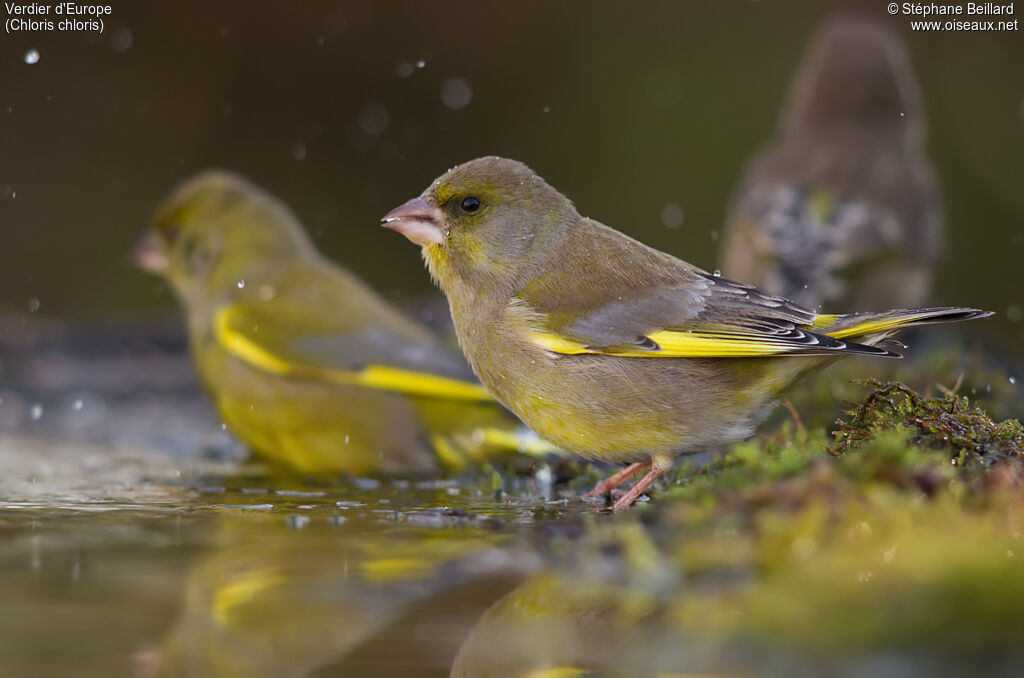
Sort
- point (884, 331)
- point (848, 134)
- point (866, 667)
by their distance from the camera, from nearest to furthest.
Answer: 1. point (866, 667)
2. point (884, 331)
3. point (848, 134)

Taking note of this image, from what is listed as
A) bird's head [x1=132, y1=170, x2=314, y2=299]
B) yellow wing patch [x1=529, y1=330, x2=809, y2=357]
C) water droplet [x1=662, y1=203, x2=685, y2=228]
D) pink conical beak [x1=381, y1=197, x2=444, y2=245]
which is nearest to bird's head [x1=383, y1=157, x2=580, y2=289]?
pink conical beak [x1=381, y1=197, x2=444, y2=245]

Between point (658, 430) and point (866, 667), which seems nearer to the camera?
point (866, 667)

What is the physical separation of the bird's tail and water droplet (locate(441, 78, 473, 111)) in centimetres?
849

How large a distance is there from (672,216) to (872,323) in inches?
306

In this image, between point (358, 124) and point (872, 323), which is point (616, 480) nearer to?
point (872, 323)

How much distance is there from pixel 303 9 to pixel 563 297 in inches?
353

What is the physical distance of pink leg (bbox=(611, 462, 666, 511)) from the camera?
11.4 feet

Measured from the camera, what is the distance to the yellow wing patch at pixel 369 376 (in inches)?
203

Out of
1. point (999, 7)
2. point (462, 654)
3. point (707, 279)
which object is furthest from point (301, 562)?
point (999, 7)

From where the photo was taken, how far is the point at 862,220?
7.18 metres

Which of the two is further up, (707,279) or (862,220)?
(862,220)

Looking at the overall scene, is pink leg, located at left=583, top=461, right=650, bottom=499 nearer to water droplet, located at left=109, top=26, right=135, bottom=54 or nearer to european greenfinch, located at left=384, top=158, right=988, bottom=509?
european greenfinch, located at left=384, top=158, right=988, bottom=509

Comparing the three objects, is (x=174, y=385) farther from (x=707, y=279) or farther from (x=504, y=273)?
(x=707, y=279)

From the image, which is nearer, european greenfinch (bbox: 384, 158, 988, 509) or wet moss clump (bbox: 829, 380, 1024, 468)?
wet moss clump (bbox: 829, 380, 1024, 468)
